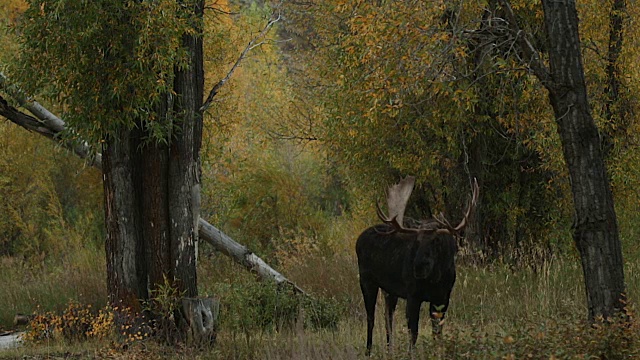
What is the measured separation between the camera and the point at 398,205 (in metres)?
8.54

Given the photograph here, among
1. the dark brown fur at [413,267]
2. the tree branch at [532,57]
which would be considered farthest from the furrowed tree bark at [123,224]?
the tree branch at [532,57]

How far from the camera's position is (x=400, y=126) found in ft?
50.3

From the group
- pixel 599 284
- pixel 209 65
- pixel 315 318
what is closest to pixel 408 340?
pixel 599 284

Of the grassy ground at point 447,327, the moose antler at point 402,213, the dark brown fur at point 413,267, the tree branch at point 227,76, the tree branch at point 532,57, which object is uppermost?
the tree branch at point 227,76

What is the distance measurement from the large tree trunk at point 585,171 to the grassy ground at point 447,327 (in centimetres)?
47

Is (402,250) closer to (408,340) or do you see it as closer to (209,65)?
(408,340)

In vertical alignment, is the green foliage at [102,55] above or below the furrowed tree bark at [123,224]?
above

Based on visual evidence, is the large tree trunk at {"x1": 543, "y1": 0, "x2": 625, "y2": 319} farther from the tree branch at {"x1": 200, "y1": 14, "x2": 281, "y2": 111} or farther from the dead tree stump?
the tree branch at {"x1": 200, "y1": 14, "x2": 281, "y2": 111}

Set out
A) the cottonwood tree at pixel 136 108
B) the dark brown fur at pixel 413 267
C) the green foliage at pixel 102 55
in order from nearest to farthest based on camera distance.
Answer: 1. the dark brown fur at pixel 413 267
2. the green foliage at pixel 102 55
3. the cottonwood tree at pixel 136 108

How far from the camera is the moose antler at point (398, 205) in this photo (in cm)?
838

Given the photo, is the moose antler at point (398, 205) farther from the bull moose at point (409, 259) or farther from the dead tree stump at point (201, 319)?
the dead tree stump at point (201, 319)

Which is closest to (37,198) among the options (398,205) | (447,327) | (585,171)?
(398,205)

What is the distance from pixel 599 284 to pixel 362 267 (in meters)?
2.13

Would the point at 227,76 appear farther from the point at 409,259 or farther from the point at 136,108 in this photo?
the point at 409,259
